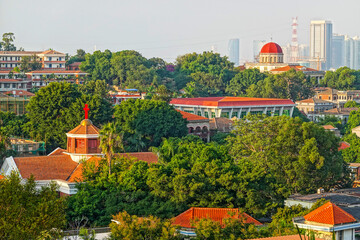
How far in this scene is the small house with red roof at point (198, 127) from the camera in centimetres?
7356

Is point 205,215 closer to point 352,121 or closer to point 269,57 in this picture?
point 352,121

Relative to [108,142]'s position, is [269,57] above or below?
above

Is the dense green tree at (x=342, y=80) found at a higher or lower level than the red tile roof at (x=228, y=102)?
higher

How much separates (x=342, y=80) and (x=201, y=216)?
87060 mm

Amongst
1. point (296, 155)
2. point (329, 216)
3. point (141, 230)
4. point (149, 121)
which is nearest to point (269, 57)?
point (149, 121)

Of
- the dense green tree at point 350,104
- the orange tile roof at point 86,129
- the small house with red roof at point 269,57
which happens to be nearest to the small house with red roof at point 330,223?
the orange tile roof at point 86,129

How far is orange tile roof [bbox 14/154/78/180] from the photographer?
4578 cm

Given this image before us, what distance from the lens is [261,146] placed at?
5216 cm

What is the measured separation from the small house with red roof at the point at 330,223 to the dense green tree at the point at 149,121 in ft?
105

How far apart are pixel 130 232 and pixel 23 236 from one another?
16.0 feet

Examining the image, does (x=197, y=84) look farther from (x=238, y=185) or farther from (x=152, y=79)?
(x=238, y=185)

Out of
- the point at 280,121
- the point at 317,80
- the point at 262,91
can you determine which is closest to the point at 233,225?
the point at 280,121

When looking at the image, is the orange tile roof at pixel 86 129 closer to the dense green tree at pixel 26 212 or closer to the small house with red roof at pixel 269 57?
the dense green tree at pixel 26 212

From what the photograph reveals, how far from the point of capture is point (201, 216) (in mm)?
37000
